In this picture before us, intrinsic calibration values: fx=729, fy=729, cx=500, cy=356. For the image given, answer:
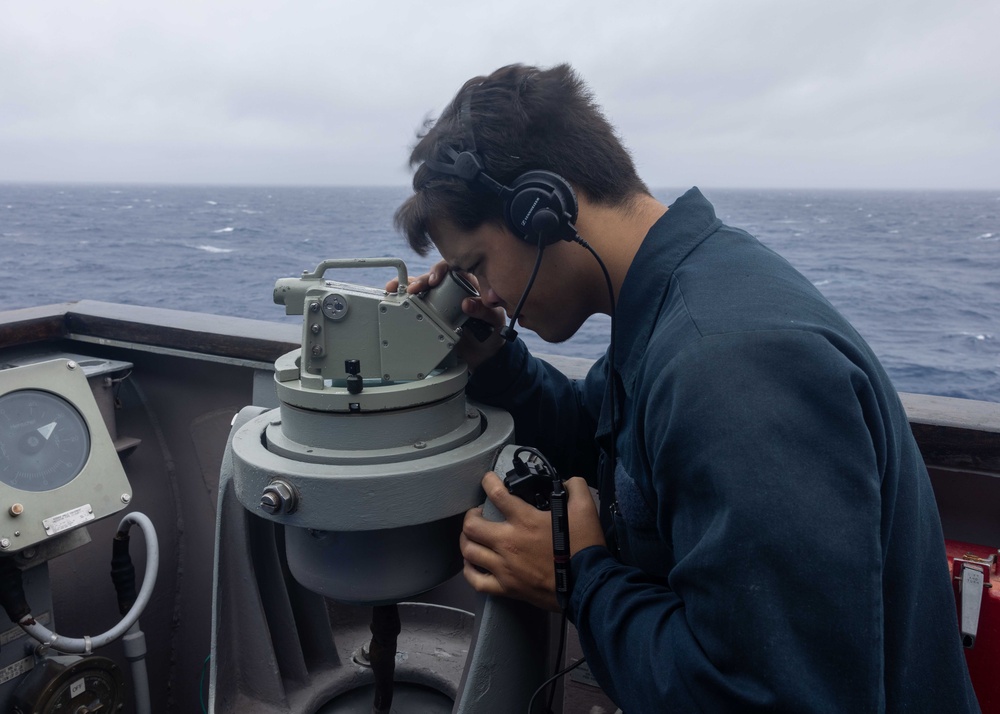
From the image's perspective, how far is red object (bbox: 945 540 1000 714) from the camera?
45.6 inches

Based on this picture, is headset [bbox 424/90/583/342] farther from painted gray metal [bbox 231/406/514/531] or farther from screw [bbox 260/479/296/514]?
screw [bbox 260/479/296/514]

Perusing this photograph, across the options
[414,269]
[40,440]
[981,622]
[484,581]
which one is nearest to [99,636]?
[40,440]

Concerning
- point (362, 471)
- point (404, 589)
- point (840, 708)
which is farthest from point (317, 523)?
point (840, 708)

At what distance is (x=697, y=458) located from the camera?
0.75 meters

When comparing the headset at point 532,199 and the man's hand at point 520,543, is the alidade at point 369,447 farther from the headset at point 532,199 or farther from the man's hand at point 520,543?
the headset at point 532,199

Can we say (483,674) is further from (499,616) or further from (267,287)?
(267,287)

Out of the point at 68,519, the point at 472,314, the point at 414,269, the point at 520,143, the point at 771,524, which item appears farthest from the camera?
the point at 414,269

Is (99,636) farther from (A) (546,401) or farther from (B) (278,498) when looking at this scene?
(A) (546,401)

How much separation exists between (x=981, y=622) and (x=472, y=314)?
97 centimetres

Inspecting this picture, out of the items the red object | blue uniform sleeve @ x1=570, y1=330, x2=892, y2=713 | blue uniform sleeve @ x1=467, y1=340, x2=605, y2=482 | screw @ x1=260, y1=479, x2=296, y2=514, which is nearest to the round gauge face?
screw @ x1=260, y1=479, x2=296, y2=514

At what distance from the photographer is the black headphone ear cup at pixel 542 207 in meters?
1.08

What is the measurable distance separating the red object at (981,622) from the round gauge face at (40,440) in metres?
1.69

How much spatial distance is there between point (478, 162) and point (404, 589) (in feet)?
2.25

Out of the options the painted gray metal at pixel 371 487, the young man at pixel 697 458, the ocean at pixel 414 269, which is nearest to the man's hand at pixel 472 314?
the young man at pixel 697 458
